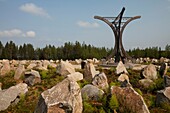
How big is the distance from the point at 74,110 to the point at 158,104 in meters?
3.25

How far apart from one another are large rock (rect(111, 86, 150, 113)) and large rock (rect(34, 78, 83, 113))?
4.24 ft

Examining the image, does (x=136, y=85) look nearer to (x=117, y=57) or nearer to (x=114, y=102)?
(x=114, y=102)

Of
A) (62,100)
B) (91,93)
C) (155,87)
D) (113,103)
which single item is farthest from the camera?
(155,87)

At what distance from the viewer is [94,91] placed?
7293 mm

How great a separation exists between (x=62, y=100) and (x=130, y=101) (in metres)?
1.83

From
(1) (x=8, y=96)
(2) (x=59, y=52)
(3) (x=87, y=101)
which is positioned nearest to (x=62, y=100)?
(3) (x=87, y=101)

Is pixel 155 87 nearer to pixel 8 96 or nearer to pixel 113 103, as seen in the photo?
pixel 113 103

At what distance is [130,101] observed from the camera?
544 cm

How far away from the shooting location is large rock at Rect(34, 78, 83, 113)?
4.38 m

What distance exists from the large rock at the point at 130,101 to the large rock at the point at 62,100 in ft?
4.24

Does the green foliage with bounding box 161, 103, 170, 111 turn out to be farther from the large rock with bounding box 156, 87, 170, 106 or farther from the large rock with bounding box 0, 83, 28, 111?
the large rock with bounding box 0, 83, 28, 111

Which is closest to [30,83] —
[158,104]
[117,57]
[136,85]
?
[136,85]

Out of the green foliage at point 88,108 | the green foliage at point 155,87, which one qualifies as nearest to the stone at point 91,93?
the green foliage at point 88,108

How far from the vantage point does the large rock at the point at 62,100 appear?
14.4ft
